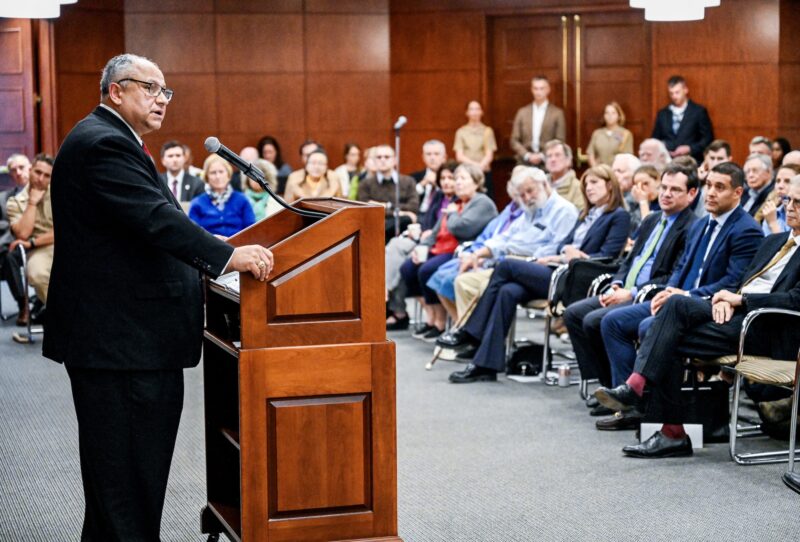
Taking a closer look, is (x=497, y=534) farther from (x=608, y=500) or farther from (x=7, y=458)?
(x=7, y=458)

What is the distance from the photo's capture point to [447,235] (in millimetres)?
7629

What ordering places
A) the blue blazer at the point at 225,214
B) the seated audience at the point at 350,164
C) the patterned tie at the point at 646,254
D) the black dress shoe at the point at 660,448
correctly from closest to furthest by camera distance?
1. the black dress shoe at the point at 660,448
2. the patterned tie at the point at 646,254
3. the blue blazer at the point at 225,214
4. the seated audience at the point at 350,164

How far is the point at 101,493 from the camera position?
9.62ft

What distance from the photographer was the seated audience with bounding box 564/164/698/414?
5.38 m

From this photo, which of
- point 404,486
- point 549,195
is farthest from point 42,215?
point 404,486

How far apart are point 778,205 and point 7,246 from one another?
5.26 m

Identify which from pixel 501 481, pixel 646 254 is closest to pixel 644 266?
pixel 646 254

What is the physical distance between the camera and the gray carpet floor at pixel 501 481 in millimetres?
3686

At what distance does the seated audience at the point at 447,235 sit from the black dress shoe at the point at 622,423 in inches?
97.4

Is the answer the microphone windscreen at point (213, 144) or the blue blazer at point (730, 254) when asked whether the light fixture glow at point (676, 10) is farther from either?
the microphone windscreen at point (213, 144)

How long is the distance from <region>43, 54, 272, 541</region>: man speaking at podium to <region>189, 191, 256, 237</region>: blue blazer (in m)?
4.36

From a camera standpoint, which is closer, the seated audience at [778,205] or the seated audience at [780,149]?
the seated audience at [778,205]

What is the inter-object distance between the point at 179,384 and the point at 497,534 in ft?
3.95

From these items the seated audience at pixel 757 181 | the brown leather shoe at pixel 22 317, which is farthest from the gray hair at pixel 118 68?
the brown leather shoe at pixel 22 317
